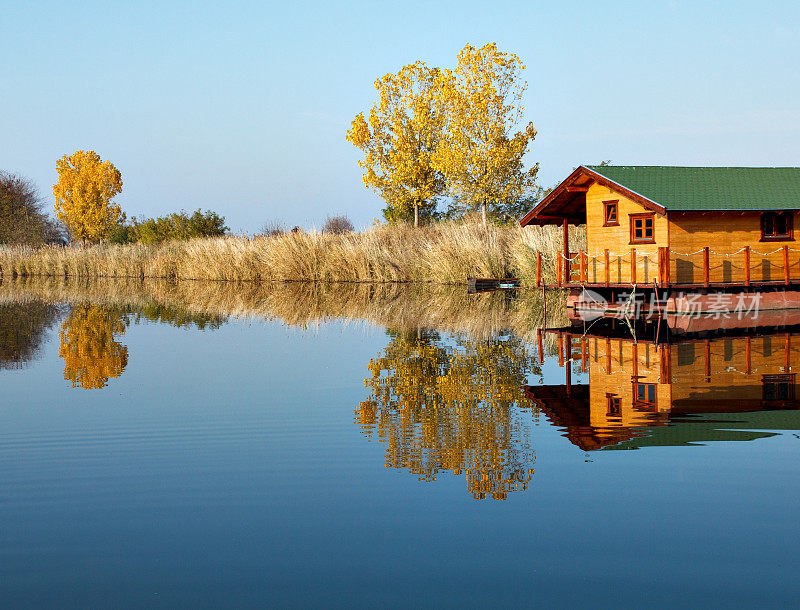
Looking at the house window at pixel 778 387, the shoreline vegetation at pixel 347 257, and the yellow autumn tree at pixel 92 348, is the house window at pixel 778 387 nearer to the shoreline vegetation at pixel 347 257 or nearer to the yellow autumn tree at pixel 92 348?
the yellow autumn tree at pixel 92 348

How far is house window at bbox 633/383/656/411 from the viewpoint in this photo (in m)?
9.22

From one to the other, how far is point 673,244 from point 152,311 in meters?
15.1

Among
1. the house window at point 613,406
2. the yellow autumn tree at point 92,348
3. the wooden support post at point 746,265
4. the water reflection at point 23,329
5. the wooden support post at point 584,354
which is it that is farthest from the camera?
the wooden support post at point 746,265

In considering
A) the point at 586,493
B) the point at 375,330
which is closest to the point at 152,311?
the point at 375,330

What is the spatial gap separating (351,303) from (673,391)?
1839cm

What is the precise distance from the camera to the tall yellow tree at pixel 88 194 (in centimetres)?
7094

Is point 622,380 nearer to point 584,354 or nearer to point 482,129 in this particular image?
point 584,354

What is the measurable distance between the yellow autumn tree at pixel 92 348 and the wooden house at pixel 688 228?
1263 cm

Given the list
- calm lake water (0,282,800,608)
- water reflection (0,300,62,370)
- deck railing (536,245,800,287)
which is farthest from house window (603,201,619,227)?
water reflection (0,300,62,370)

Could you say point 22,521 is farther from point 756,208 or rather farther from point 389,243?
point 389,243

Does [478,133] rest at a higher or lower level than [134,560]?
higher

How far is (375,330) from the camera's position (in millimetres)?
18938

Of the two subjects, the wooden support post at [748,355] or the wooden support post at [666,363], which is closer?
the wooden support post at [666,363]

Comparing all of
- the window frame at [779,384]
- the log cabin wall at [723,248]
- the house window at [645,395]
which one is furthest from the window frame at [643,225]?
the house window at [645,395]
